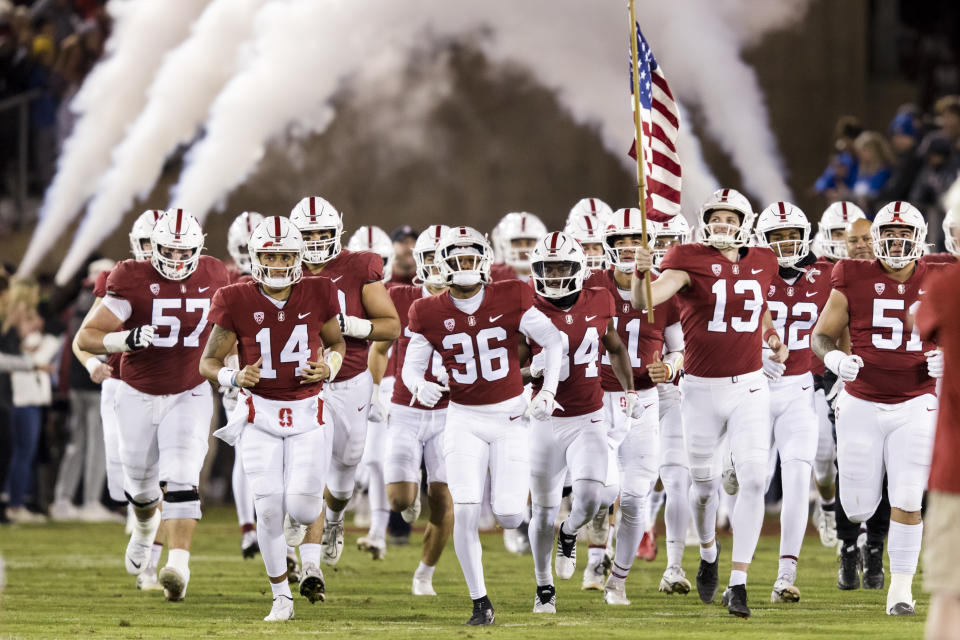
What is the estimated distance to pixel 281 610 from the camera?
715 cm

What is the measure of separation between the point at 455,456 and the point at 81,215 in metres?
9.46

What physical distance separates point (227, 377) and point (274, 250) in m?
0.62

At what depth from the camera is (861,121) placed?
1642cm

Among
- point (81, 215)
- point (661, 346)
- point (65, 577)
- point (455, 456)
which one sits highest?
point (81, 215)

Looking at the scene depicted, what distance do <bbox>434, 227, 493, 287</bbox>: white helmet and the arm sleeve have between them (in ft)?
0.99

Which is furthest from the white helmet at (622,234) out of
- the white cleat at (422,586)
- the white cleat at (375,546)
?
the white cleat at (375,546)

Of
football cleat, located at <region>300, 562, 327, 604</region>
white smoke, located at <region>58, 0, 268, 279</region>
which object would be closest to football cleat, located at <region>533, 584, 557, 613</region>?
football cleat, located at <region>300, 562, 327, 604</region>

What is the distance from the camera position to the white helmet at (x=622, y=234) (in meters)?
8.28

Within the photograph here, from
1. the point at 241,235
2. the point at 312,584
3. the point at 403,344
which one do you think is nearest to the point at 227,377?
the point at 312,584

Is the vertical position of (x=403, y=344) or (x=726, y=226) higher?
(x=726, y=226)

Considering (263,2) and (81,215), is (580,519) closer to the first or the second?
(263,2)

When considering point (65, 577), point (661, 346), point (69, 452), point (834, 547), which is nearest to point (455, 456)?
point (661, 346)

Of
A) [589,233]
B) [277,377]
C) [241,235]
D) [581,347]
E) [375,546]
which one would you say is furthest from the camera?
[375,546]

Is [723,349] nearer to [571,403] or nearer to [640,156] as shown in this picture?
[571,403]
